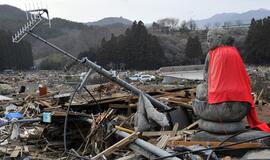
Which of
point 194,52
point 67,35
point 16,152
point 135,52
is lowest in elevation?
point 194,52

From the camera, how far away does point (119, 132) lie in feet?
29.6

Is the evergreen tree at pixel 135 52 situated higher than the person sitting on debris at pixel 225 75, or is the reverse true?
the person sitting on debris at pixel 225 75

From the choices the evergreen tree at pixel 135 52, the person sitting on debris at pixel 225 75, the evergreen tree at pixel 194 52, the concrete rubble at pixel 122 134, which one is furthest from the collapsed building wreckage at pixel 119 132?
the evergreen tree at pixel 194 52

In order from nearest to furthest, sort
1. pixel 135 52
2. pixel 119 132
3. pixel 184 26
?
pixel 119 132, pixel 135 52, pixel 184 26

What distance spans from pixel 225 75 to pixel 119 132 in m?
2.69

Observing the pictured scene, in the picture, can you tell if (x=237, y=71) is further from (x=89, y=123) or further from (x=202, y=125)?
(x=89, y=123)

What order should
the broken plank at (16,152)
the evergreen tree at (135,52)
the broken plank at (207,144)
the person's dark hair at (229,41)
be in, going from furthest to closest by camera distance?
the evergreen tree at (135,52), the broken plank at (16,152), the person's dark hair at (229,41), the broken plank at (207,144)

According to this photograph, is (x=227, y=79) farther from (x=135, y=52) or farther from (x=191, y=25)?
(x=191, y=25)

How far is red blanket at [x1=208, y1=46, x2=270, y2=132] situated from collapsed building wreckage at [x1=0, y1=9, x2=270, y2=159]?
527 mm

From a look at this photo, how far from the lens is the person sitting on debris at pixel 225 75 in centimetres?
768

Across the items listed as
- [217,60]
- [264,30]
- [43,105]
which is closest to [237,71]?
[217,60]

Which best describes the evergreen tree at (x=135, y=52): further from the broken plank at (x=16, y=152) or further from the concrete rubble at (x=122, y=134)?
the broken plank at (x=16, y=152)

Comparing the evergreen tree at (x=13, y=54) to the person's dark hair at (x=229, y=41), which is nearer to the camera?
the person's dark hair at (x=229, y=41)

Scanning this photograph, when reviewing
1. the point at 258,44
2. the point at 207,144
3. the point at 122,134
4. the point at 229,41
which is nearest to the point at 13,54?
the point at 258,44
